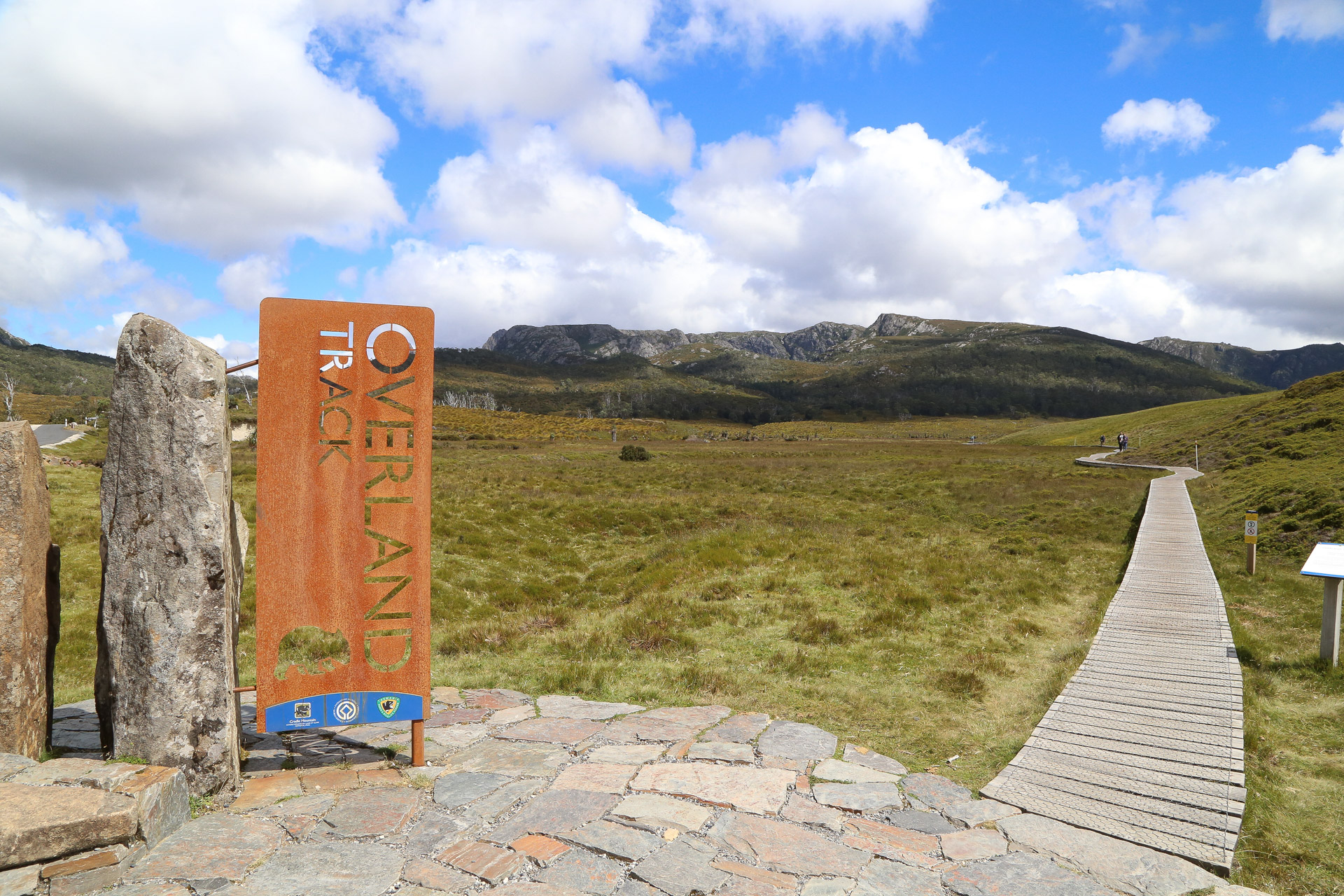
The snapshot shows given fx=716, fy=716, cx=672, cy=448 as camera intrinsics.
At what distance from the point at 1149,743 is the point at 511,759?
5.31 metres

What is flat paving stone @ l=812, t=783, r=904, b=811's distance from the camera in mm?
4773

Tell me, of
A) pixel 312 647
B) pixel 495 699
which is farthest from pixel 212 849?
pixel 312 647

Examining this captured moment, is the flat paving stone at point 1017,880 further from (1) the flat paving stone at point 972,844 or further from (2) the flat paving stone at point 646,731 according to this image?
(2) the flat paving stone at point 646,731

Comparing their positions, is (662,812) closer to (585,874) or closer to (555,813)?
(555,813)

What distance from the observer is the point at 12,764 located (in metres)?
4.08

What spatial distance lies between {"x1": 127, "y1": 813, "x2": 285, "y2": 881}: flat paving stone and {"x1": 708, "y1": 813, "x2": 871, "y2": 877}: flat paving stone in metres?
2.58

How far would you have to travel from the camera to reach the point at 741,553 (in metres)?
15.9

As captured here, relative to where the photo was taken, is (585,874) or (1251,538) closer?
(585,874)

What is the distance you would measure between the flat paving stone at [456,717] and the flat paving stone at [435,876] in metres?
2.31

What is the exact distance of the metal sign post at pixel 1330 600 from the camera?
8516 mm

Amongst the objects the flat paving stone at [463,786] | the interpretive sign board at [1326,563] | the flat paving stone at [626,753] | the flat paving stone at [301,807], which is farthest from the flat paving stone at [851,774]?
the interpretive sign board at [1326,563]

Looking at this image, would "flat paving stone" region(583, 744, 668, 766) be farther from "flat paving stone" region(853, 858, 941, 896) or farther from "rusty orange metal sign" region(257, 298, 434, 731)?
"flat paving stone" region(853, 858, 941, 896)

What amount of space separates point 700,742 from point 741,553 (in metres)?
10.2

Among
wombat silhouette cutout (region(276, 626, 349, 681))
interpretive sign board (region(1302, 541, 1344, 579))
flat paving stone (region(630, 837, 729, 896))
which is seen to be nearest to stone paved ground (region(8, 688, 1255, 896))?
flat paving stone (region(630, 837, 729, 896))
